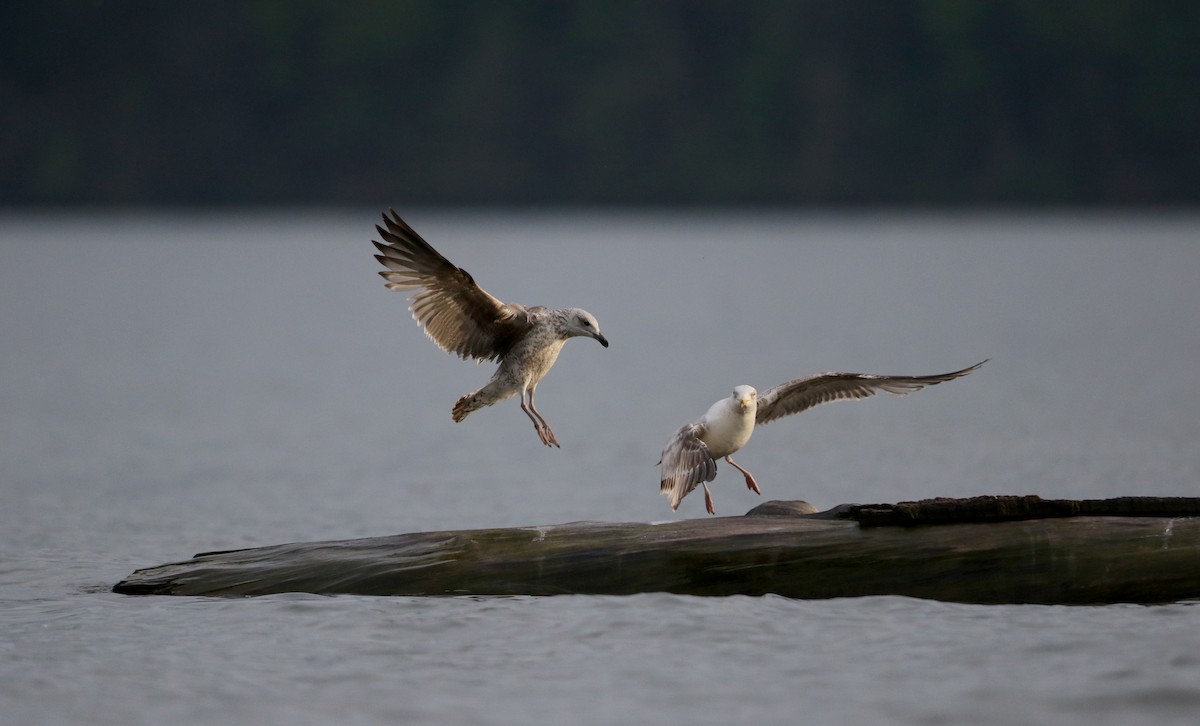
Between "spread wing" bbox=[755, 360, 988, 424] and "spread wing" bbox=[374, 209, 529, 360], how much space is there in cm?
160

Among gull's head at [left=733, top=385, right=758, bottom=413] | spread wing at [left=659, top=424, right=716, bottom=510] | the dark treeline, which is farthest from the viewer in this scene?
the dark treeline

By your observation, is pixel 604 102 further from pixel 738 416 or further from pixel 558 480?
pixel 738 416

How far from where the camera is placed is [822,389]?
10.5 m

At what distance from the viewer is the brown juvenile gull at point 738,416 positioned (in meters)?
9.79

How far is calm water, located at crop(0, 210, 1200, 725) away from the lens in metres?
8.44

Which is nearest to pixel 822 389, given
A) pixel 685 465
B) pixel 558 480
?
pixel 685 465

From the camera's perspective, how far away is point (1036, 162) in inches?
3142

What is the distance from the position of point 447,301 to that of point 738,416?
6.61ft

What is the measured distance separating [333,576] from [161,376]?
16964 millimetres

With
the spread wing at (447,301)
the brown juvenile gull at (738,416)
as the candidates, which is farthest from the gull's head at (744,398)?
the spread wing at (447,301)

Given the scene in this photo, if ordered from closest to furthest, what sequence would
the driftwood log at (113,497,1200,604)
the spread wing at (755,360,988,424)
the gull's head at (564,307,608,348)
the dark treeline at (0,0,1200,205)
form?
the driftwood log at (113,497,1200,604)
the spread wing at (755,360,988,424)
the gull's head at (564,307,608,348)
the dark treeline at (0,0,1200,205)

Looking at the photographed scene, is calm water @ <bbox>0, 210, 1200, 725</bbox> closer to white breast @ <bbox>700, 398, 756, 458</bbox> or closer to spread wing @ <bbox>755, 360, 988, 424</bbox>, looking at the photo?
white breast @ <bbox>700, 398, 756, 458</bbox>

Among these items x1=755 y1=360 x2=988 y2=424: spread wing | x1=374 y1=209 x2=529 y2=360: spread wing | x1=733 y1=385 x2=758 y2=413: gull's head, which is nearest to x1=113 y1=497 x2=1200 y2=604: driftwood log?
x1=733 y1=385 x2=758 y2=413: gull's head

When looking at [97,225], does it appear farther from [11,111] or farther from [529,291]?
[529,291]
